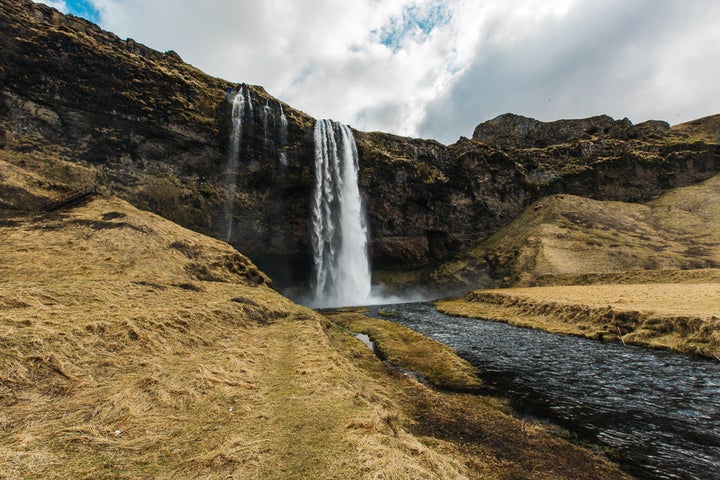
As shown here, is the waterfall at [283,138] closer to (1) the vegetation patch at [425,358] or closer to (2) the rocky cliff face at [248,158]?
(2) the rocky cliff face at [248,158]

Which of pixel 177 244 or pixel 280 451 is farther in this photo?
pixel 177 244

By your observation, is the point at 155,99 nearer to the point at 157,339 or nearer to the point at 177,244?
the point at 177,244

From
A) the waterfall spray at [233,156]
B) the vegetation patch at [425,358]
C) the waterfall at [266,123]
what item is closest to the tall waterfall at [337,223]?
the waterfall at [266,123]

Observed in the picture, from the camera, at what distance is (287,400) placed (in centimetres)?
883

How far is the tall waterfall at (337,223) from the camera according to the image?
63188mm

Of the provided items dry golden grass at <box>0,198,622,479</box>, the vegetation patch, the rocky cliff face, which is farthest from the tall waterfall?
dry golden grass at <box>0,198,622,479</box>

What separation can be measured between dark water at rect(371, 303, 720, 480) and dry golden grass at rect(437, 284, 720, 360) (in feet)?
4.63

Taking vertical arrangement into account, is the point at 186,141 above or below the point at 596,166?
below

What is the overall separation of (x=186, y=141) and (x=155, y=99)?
22.1 ft

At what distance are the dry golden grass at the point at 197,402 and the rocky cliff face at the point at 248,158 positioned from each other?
2364 centimetres

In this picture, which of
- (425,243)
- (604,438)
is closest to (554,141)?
(425,243)

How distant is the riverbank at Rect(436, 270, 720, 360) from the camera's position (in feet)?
61.7

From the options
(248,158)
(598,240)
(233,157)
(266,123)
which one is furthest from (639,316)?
(266,123)

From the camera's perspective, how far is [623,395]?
12680 millimetres
